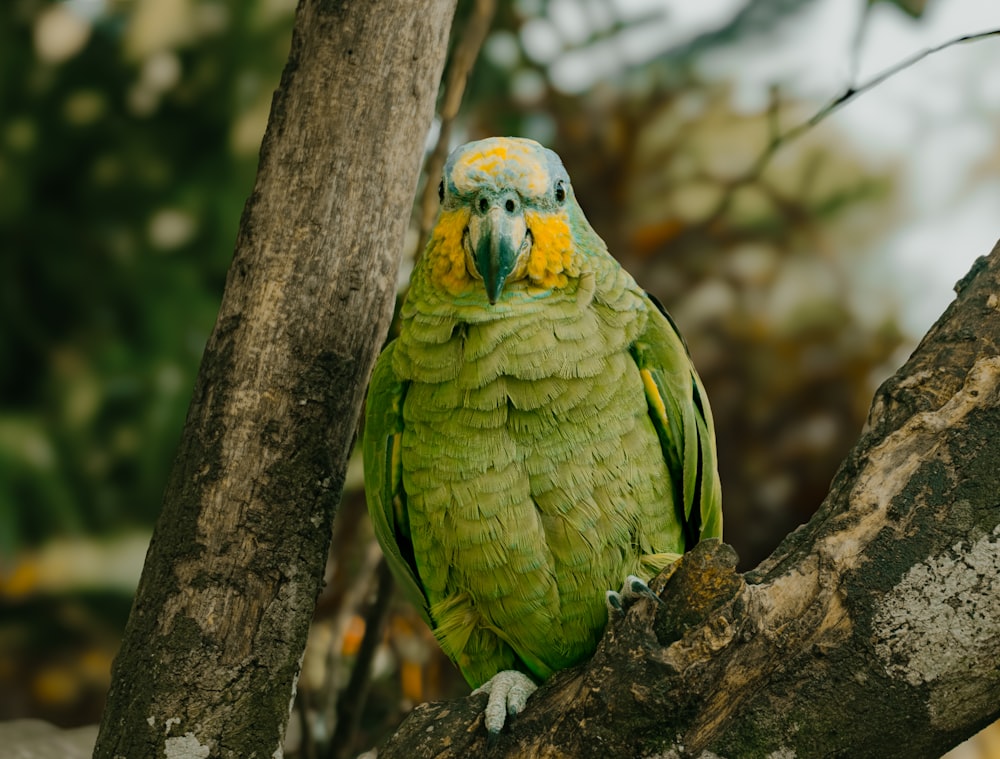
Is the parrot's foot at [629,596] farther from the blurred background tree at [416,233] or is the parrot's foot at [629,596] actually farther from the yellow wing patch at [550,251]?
the blurred background tree at [416,233]

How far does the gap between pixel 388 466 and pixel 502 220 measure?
646 millimetres

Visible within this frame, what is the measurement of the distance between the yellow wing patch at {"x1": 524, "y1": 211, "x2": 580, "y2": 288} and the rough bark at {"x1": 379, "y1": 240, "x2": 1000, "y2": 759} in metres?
0.71

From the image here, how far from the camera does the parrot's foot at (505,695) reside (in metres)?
1.64

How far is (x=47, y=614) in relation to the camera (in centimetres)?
384

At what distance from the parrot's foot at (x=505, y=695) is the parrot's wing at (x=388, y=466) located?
1.17 ft

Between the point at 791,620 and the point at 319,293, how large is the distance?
1.11m

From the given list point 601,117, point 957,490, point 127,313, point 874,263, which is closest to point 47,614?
point 127,313

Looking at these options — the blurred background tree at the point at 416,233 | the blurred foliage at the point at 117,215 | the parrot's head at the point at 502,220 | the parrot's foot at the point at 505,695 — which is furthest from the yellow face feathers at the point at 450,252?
the blurred foliage at the point at 117,215

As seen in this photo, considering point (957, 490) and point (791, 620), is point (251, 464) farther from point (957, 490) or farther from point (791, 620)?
point (957, 490)

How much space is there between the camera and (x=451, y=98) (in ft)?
9.56

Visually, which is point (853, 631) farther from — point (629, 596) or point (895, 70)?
point (895, 70)

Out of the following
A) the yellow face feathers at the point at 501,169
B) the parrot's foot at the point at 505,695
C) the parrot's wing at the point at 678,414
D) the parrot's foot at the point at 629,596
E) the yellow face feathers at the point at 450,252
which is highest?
the yellow face feathers at the point at 501,169

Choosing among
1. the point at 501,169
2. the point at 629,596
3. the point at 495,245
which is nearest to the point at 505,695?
the point at 629,596

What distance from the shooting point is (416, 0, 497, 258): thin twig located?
2.93 metres
